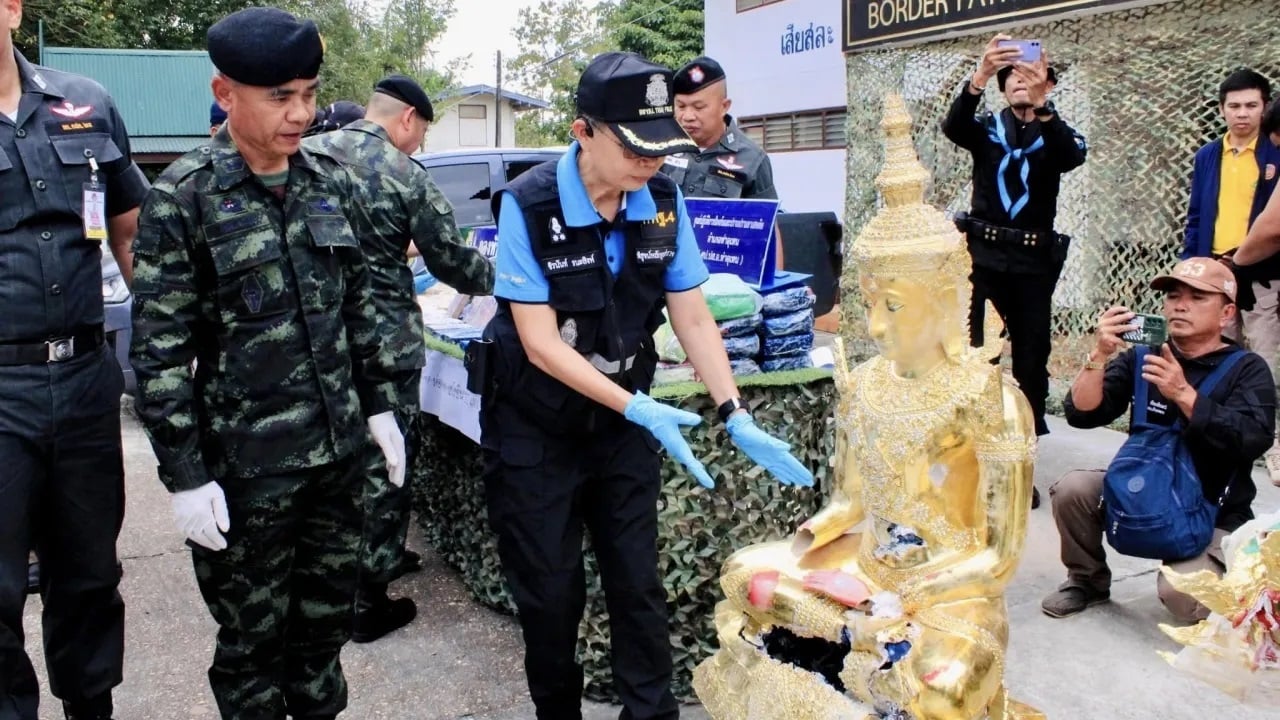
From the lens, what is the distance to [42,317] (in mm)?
2709

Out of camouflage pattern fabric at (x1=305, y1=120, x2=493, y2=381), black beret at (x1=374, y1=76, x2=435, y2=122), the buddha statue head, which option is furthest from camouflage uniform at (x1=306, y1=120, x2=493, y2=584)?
the buddha statue head

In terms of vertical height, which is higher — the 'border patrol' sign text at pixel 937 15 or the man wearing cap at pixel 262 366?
the 'border patrol' sign text at pixel 937 15

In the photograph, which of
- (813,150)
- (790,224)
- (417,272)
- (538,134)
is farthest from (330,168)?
(538,134)

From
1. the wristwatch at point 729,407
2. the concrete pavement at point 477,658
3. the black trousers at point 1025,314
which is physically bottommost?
the concrete pavement at point 477,658

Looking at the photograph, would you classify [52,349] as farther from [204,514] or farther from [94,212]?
[204,514]

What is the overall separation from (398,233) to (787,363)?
4.71 feet

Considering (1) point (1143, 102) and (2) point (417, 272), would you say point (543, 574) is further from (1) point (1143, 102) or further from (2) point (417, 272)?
(1) point (1143, 102)

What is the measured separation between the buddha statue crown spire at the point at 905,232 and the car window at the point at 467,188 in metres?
6.89

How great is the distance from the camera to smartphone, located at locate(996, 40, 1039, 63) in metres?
4.24

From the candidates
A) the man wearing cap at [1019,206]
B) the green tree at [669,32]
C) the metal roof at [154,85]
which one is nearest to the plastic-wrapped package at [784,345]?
the man wearing cap at [1019,206]

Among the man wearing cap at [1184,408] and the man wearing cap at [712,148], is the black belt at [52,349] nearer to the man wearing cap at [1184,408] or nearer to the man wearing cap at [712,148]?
the man wearing cap at [712,148]

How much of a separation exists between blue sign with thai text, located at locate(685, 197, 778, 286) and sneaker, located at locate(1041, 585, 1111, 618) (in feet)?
5.29

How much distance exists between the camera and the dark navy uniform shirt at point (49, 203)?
2.68 m

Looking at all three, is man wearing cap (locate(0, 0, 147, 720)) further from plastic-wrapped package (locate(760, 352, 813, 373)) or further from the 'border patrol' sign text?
the 'border patrol' sign text
